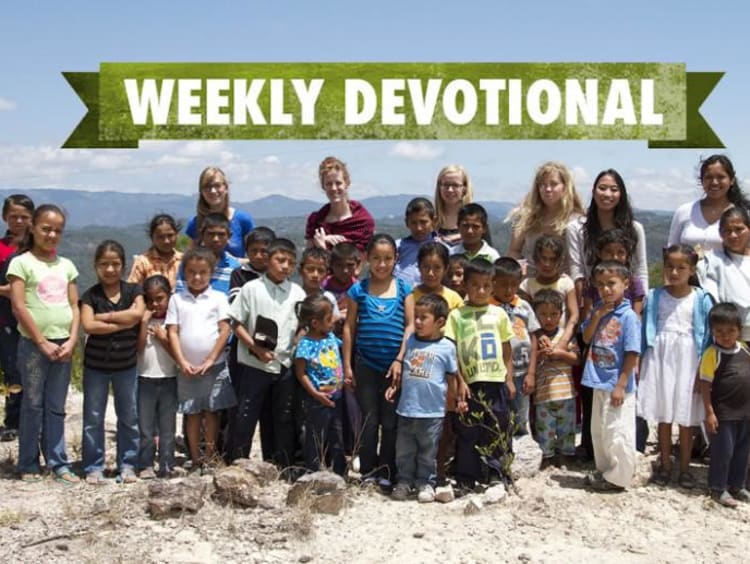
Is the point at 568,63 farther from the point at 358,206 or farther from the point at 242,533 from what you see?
the point at 242,533

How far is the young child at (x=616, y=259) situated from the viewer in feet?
20.1

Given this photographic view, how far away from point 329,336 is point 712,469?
2.82 metres

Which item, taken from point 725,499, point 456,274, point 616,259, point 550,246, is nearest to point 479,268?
point 456,274

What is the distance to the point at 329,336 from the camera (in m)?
5.88

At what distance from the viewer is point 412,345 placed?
5.65m

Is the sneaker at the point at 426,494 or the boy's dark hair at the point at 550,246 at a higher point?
the boy's dark hair at the point at 550,246

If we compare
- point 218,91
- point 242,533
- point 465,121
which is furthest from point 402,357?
point 218,91

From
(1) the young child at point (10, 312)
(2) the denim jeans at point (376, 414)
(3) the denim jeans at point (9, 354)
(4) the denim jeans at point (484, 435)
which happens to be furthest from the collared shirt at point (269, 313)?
(3) the denim jeans at point (9, 354)

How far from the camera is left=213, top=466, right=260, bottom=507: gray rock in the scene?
17.6 ft

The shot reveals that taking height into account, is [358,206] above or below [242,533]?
above

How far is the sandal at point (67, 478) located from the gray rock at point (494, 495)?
292 cm

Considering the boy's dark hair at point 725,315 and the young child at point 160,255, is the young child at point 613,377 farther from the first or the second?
the young child at point 160,255

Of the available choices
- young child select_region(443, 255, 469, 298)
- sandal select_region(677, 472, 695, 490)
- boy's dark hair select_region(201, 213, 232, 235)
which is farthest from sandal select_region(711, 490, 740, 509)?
boy's dark hair select_region(201, 213, 232, 235)

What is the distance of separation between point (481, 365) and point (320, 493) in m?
1.36
